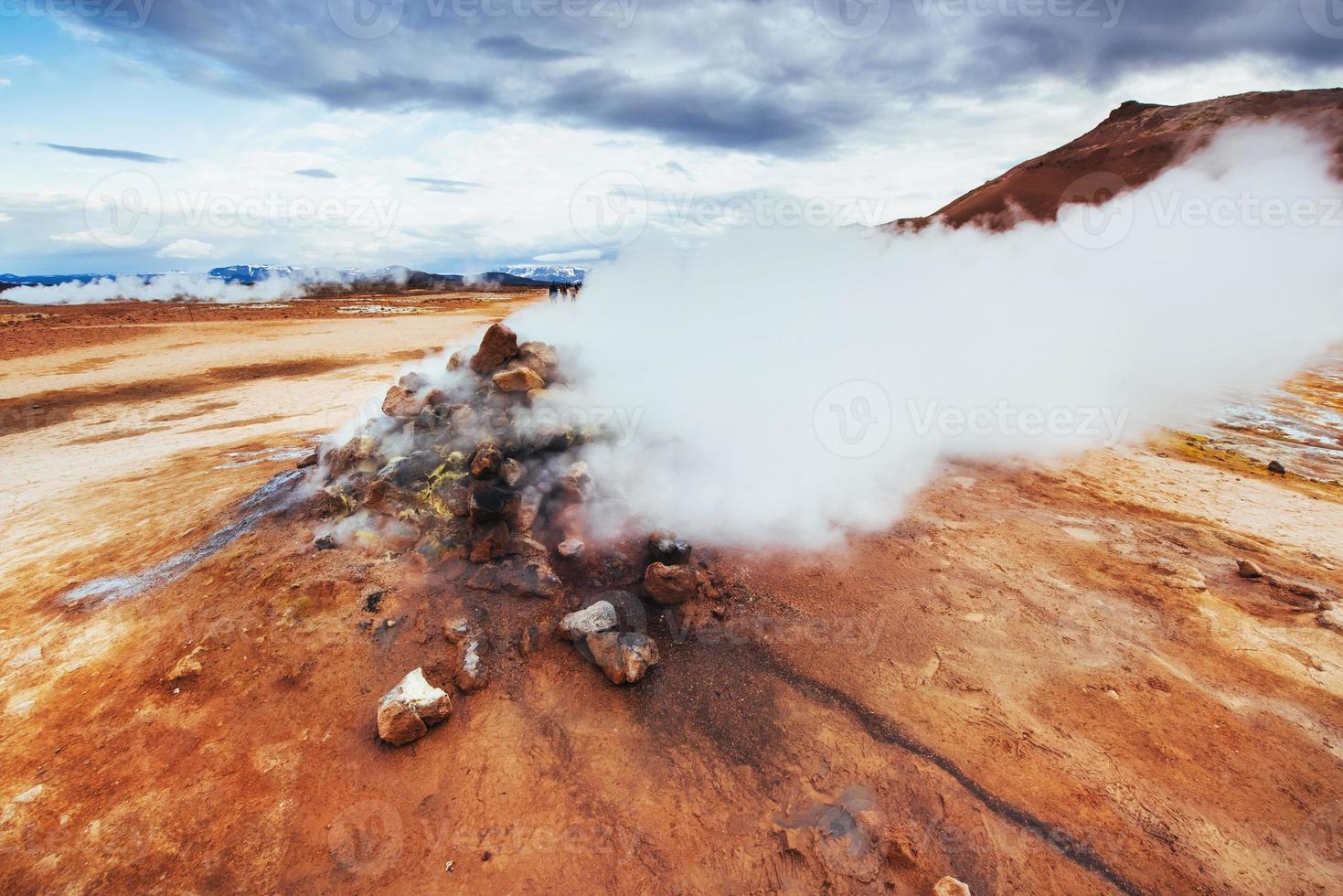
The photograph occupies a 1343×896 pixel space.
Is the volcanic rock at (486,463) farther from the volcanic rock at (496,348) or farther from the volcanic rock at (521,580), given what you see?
the volcanic rock at (496,348)

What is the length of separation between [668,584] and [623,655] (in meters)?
0.88

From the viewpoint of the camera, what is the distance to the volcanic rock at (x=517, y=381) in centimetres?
727

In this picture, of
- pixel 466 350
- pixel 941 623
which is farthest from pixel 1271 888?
pixel 466 350

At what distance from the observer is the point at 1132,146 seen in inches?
1735

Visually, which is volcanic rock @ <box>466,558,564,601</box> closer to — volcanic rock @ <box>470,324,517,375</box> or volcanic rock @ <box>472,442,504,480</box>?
volcanic rock @ <box>472,442,504,480</box>

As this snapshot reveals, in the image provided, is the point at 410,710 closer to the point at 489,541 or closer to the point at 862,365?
the point at 489,541

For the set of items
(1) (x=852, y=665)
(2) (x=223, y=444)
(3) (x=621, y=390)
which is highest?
(3) (x=621, y=390)

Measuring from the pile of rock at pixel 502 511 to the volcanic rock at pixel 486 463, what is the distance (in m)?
0.01

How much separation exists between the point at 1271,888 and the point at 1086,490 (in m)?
5.54

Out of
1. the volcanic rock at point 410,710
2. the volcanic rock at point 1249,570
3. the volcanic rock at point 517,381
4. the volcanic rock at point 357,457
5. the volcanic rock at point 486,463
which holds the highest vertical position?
the volcanic rock at point 517,381

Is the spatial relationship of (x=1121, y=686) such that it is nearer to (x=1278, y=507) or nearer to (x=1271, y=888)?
(x=1271, y=888)

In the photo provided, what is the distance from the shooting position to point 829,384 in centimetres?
877

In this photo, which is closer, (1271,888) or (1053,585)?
(1271,888)

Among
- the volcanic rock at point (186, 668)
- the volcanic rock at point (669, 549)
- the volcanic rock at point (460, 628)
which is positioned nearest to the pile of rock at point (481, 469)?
the volcanic rock at point (460, 628)
